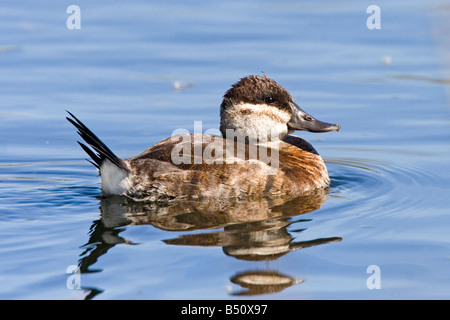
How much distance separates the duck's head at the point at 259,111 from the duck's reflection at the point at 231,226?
2.32 ft

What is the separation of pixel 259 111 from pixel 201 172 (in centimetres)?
89

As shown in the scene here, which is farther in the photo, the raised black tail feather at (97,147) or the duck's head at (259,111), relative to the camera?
the duck's head at (259,111)

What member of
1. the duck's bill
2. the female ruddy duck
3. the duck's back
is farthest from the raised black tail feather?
the duck's bill

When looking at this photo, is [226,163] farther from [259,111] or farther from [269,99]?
[269,99]

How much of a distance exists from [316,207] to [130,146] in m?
2.51

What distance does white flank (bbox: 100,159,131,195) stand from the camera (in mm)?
6367

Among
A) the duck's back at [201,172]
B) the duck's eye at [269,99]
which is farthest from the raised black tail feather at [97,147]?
the duck's eye at [269,99]

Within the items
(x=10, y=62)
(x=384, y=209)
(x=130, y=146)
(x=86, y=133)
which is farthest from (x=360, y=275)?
(x=10, y=62)

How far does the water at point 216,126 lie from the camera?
4789 millimetres

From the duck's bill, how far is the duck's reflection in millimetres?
649

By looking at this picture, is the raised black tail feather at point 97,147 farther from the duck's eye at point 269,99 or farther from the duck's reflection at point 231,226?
the duck's eye at point 269,99

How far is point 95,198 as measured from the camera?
6.68 m

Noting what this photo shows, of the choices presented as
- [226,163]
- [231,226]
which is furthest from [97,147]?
[231,226]

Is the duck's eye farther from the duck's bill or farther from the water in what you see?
the water
